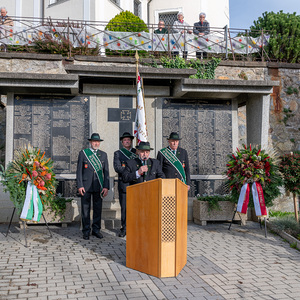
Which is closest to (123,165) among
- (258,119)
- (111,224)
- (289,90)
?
(111,224)

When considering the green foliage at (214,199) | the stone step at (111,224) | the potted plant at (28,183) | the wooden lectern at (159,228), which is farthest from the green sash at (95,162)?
the green foliage at (214,199)

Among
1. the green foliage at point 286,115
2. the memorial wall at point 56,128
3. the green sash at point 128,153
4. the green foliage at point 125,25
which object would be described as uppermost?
the green foliage at point 125,25

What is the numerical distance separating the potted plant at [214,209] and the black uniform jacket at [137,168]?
204 cm

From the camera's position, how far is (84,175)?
6.82 m

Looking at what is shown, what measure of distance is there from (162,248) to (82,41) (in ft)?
31.4

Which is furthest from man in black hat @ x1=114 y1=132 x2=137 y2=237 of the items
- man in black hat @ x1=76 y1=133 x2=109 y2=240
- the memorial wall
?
the memorial wall

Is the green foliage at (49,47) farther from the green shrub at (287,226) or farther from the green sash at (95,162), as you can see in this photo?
the green shrub at (287,226)

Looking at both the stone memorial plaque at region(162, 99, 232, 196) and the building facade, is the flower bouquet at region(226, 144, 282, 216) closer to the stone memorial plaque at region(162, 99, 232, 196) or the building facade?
the stone memorial plaque at region(162, 99, 232, 196)

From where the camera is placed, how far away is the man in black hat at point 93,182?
22.0 ft

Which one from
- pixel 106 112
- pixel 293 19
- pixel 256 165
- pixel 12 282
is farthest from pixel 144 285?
pixel 293 19

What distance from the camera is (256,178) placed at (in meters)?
7.04

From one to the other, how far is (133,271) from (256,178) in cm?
338

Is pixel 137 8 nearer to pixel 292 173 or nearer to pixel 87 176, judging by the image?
pixel 292 173

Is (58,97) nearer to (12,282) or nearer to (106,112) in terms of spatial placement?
(106,112)
